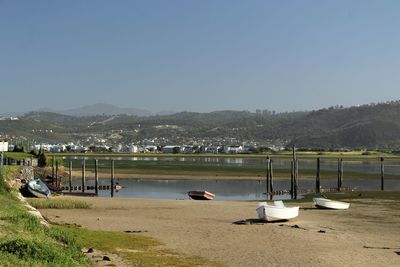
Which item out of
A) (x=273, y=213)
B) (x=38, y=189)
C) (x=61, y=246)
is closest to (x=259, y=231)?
(x=273, y=213)

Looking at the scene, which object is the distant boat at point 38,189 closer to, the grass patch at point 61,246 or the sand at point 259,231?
the sand at point 259,231

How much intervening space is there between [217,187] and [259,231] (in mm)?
36440

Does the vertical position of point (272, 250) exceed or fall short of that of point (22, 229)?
it falls short

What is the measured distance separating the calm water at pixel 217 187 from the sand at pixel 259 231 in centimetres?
1285

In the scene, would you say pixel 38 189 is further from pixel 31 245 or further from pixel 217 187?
pixel 31 245

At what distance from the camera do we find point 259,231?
84.2 feet

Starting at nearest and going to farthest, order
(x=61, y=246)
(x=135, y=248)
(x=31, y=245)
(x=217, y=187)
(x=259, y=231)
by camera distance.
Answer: (x=31, y=245) < (x=61, y=246) < (x=135, y=248) < (x=259, y=231) < (x=217, y=187)

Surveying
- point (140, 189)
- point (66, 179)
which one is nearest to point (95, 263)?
point (140, 189)

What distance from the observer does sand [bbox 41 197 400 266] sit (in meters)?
19.4

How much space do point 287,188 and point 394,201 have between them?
2091 cm

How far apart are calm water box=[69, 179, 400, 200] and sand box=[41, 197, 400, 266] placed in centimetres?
1285

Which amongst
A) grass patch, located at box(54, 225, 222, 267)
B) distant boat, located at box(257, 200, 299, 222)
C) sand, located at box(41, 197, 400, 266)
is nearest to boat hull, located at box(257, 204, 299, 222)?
distant boat, located at box(257, 200, 299, 222)

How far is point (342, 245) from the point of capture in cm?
2211

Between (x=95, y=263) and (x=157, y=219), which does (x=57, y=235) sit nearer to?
(x=95, y=263)
